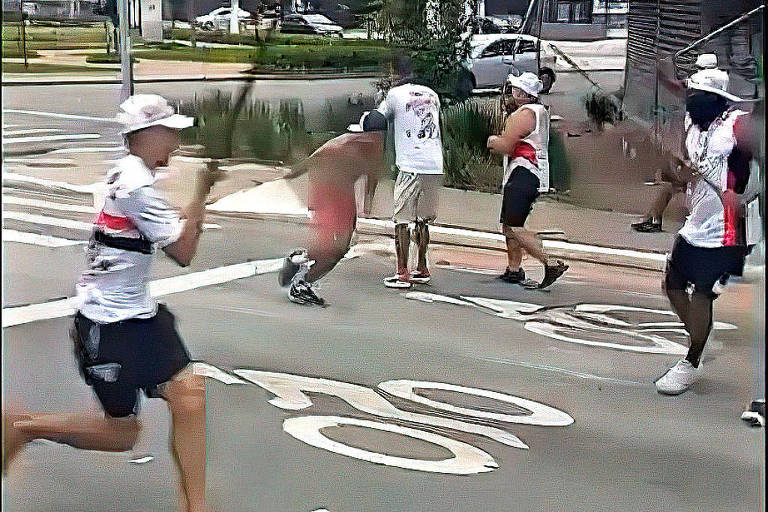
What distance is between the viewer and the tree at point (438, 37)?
29.6 feet

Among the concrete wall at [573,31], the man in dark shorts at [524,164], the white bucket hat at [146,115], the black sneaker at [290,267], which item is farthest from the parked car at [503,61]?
the white bucket hat at [146,115]

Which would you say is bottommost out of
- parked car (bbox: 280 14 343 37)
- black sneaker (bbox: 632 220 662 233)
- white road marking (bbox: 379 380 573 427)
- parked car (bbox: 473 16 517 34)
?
white road marking (bbox: 379 380 573 427)

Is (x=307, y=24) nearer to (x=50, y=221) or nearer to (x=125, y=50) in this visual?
(x=125, y=50)

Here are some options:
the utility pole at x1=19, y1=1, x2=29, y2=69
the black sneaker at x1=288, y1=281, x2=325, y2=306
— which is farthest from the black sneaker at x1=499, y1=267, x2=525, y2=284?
the utility pole at x1=19, y1=1, x2=29, y2=69

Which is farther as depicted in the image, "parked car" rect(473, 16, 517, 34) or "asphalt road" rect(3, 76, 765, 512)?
"parked car" rect(473, 16, 517, 34)

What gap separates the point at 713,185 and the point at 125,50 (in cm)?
327

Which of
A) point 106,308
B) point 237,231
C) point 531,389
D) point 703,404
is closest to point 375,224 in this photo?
point 237,231

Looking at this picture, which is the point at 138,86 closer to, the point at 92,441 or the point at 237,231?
the point at 237,231

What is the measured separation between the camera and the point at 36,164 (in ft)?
35.4

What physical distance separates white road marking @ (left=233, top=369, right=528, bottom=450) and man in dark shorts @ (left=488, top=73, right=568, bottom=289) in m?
2.34

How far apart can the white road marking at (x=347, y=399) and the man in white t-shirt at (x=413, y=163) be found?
6.87 feet

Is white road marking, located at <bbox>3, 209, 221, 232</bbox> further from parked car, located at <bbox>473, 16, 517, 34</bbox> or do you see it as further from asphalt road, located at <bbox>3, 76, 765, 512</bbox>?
parked car, located at <bbox>473, 16, 517, 34</bbox>

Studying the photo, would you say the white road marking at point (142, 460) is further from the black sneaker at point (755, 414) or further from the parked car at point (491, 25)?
the parked car at point (491, 25)

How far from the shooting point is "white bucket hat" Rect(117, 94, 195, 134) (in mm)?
3246
